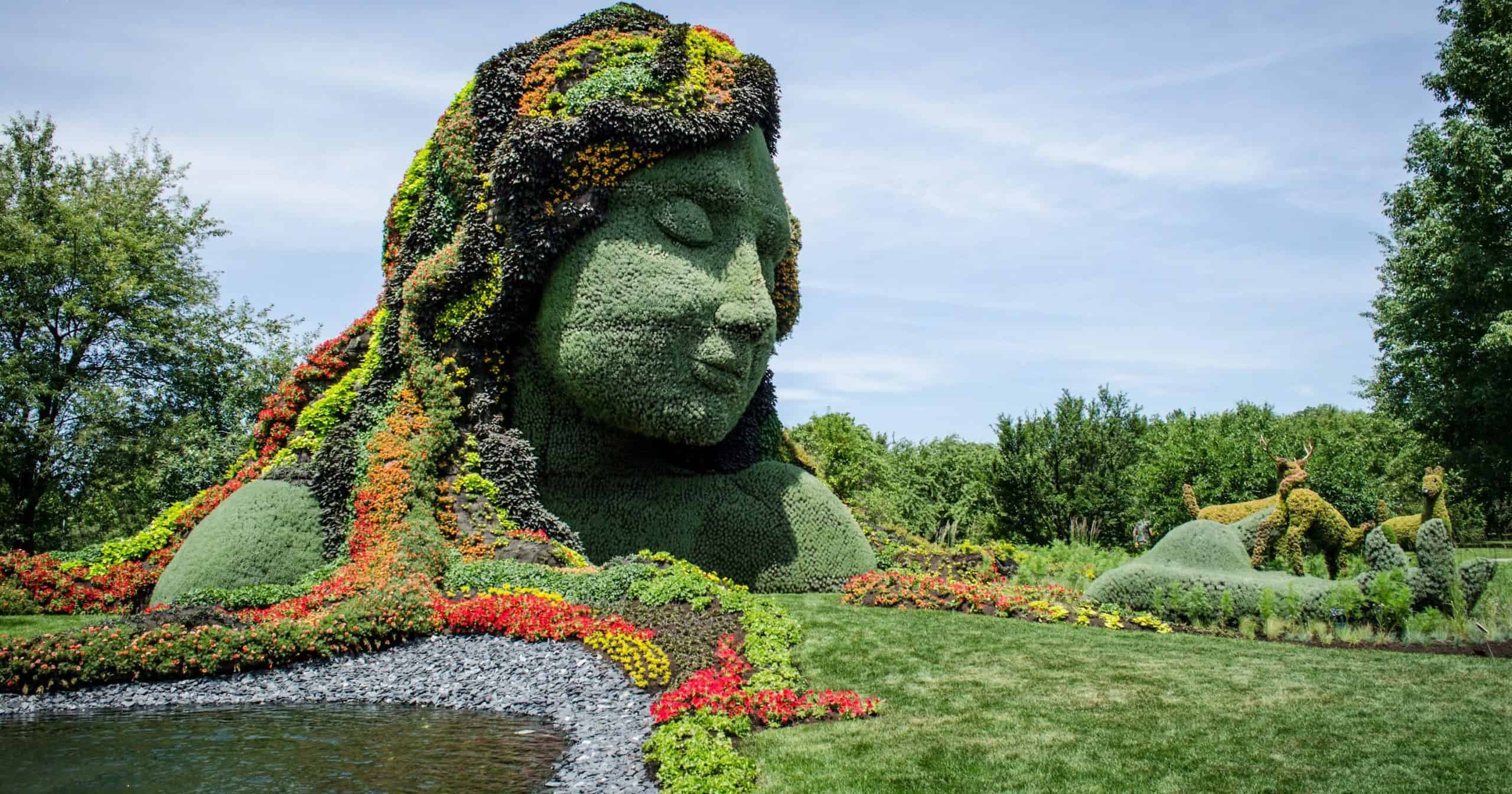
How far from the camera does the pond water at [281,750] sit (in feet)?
19.0

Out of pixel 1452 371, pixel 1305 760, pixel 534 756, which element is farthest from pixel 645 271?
pixel 1452 371

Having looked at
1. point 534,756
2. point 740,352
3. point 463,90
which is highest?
point 463,90

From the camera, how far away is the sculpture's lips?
11492mm

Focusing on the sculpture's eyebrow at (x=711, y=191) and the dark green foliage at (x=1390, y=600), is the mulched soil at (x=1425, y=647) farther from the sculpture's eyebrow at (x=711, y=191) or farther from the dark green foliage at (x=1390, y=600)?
the sculpture's eyebrow at (x=711, y=191)

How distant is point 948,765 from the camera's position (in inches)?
235

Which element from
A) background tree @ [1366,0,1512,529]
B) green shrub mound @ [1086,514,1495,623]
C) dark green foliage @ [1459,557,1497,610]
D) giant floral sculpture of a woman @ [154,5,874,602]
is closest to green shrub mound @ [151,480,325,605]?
giant floral sculpture of a woman @ [154,5,874,602]

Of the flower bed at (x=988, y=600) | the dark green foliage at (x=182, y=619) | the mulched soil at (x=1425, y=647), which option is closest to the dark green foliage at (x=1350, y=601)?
the mulched soil at (x=1425, y=647)

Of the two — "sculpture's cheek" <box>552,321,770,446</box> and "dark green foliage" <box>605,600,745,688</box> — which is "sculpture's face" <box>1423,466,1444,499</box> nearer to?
"sculpture's cheek" <box>552,321,770,446</box>

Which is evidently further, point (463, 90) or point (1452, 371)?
point (1452, 371)

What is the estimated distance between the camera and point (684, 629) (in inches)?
345

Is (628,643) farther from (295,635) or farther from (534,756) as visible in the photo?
(295,635)

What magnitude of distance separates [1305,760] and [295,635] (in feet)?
26.4

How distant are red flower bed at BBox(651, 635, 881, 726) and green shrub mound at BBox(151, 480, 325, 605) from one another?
6.55 meters

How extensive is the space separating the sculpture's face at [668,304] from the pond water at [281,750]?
478 cm
